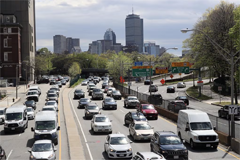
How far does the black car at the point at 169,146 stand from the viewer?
19.3m

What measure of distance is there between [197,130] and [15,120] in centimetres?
1642

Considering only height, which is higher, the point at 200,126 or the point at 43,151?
the point at 200,126

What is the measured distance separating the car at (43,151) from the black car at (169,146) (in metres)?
5.91

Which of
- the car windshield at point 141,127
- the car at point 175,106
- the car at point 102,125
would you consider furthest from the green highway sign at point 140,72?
the car windshield at point 141,127

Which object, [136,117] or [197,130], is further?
Result: [136,117]

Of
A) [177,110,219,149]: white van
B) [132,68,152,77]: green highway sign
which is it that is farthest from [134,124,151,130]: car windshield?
[132,68,152,77]: green highway sign

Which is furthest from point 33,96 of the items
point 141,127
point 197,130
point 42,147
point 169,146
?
point 169,146

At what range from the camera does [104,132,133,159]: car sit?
20.1m

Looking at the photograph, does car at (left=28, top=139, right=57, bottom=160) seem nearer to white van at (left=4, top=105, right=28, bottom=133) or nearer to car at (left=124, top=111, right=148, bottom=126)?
car at (left=124, top=111, right=148, bottom=126)

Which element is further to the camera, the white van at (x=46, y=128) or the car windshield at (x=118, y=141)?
the white van at (x=46, y=128)

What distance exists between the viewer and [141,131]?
85.9 feet

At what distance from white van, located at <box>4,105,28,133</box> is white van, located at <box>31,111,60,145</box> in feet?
14.5

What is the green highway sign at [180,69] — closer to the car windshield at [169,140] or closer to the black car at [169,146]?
the black car at [169,146]

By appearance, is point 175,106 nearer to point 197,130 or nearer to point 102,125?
point 102,125
